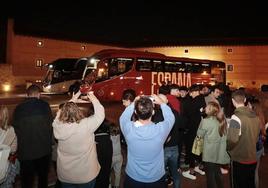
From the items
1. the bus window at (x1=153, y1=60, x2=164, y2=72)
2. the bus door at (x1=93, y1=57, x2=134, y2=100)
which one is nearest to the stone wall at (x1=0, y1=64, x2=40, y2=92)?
the bus door at (x1=93, y1=57, x2=134, y2=100)

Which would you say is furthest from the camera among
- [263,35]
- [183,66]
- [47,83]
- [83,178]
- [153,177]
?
[263,35]

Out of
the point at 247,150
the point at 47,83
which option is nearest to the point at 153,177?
the point at 247,150

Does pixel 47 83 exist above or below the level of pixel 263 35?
below

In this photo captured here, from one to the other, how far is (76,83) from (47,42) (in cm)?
1702

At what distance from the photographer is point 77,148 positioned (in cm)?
397

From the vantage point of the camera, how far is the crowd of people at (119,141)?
3.77 m

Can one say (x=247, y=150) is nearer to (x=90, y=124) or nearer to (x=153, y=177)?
(x=153, y=177)

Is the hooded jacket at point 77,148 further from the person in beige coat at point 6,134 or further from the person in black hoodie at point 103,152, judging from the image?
the person in beige coat at point 6,134

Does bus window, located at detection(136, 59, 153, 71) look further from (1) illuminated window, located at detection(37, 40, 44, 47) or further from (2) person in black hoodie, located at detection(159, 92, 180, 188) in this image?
(1) illuminated window, located at detection(37, 40, 44, 47)

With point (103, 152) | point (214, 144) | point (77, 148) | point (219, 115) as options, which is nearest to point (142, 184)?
point (77, 148)

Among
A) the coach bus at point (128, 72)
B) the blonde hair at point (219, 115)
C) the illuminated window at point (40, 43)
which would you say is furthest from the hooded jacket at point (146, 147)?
the illuminated window at point (40, 43)

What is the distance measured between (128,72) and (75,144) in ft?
54.2

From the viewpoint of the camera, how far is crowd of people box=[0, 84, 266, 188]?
12.4 feet

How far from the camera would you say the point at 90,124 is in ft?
13.1
